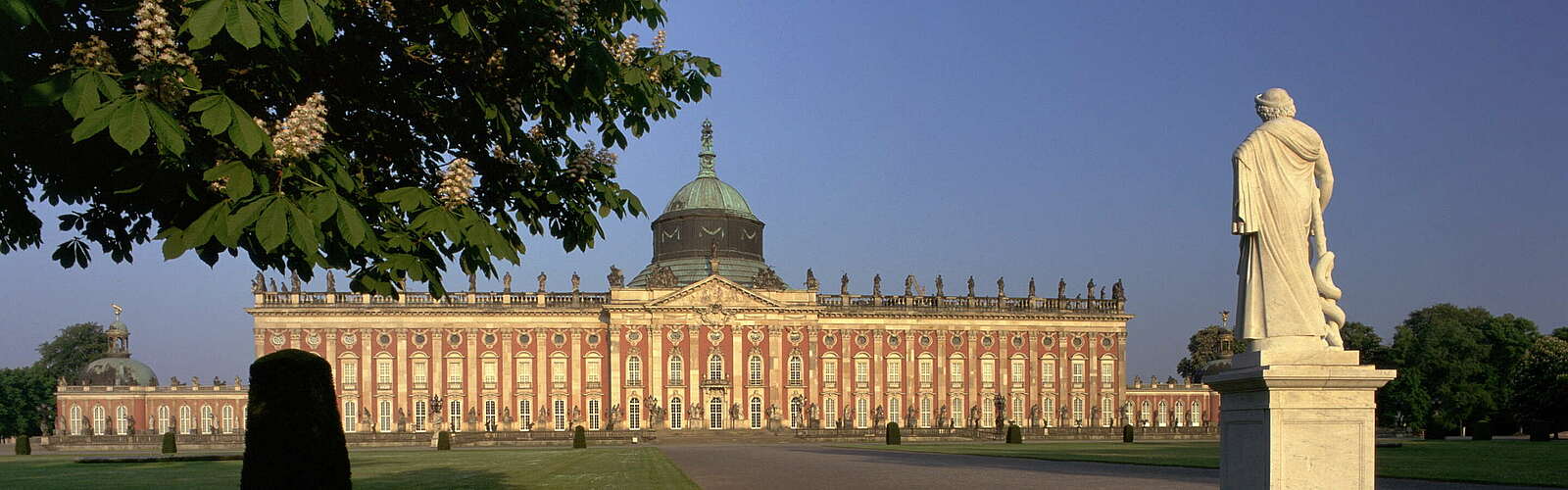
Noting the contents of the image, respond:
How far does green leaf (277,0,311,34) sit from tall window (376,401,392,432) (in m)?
71.0

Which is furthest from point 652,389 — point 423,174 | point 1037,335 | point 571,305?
point 423,174

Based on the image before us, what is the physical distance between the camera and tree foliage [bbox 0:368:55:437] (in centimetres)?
8200

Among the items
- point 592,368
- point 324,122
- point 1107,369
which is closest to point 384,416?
point 592,368

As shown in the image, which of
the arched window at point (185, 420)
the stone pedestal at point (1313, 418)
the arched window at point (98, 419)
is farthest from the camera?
the arched window at point (185, 420)

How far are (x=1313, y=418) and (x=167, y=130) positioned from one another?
273 inches

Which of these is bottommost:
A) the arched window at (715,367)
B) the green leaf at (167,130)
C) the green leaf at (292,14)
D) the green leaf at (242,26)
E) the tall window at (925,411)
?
the tall window at (925,411)

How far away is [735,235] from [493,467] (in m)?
50.7

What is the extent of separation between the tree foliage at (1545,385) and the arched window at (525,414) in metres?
52.1

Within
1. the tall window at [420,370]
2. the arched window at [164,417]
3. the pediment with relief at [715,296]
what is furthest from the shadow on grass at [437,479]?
the arched window at [164,417]

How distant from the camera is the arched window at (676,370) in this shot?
239ft

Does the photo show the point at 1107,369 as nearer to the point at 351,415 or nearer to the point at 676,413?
the point at 676,413

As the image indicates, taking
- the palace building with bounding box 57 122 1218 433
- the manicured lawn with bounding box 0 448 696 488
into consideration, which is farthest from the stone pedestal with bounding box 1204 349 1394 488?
the palace building with bounding box 57 122 1218 433

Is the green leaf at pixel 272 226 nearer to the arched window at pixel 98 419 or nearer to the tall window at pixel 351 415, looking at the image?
the tall window at pixel 351 415

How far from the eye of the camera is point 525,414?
239 ft
